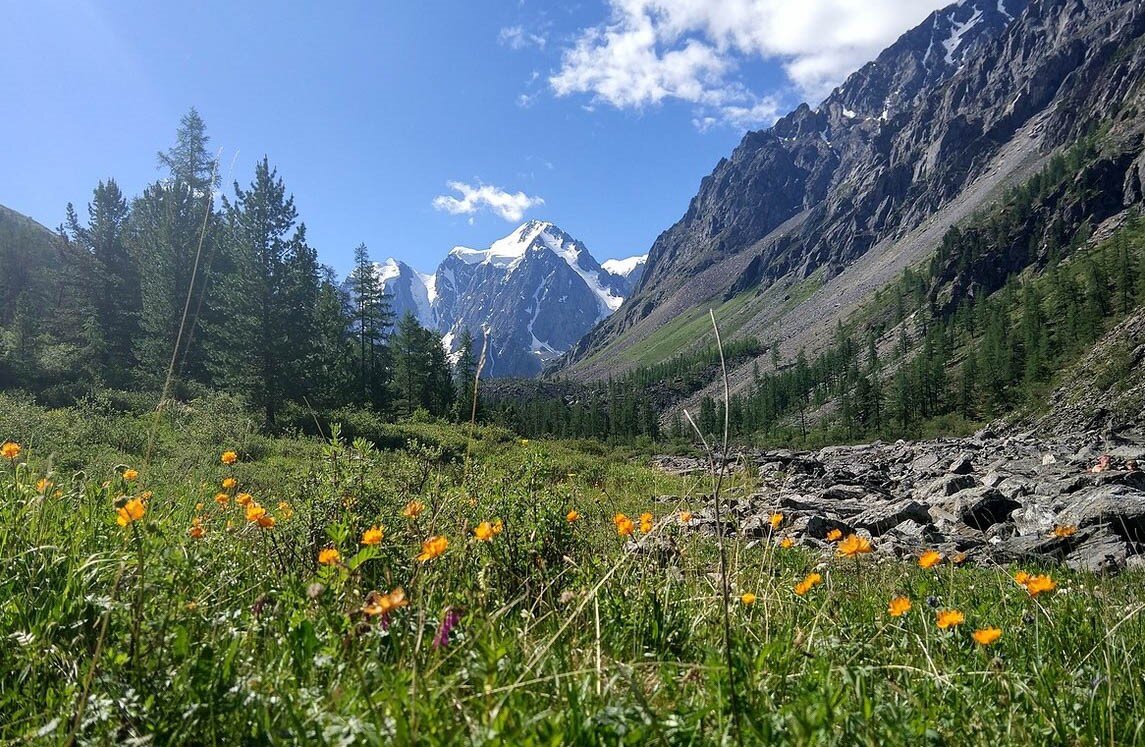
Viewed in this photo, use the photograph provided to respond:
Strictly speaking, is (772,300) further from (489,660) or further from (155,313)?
(489,660)

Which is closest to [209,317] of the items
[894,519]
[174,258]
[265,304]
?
[174,258]

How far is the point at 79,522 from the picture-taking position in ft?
8.29

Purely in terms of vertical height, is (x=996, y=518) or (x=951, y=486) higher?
(x=951, y=486)

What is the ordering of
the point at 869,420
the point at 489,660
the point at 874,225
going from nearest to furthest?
the point at 489,660 < the point at 869,420 < the point at 874,225

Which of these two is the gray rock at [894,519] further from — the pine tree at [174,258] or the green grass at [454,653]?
the pine tree at [174,258]

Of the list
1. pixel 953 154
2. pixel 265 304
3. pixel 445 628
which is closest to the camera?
pixel 445 628

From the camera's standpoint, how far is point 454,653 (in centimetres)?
147

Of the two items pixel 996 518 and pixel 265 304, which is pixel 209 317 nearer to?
pixel 265 304

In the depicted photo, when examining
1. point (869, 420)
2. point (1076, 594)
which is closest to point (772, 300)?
point (869, 420)

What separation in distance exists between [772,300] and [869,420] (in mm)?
112874

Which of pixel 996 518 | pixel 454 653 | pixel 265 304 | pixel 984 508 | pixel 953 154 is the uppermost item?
pixel 953 154

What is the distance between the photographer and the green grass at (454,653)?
126cm

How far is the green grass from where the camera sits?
126 centimetres

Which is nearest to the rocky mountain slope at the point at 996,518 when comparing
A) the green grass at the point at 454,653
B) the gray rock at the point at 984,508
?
the gray rock at the point at 984,508
